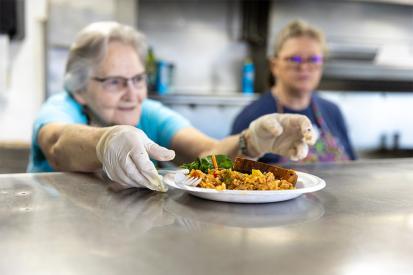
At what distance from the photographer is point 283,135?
4.26 ft

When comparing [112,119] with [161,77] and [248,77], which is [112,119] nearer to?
[161,77]

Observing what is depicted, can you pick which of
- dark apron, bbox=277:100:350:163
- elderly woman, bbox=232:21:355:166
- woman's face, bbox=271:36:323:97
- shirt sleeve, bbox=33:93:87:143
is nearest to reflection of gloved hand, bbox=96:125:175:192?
shirt sleeve, bbox=33:93:87:143

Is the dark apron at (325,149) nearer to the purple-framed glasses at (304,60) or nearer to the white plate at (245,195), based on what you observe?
the purple-framed glasses at (304,60)

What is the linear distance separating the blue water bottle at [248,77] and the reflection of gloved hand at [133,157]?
101 inches

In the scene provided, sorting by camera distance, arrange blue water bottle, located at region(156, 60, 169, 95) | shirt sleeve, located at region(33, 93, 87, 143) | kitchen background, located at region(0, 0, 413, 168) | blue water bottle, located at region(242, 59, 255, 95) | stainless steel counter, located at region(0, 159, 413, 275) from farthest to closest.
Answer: blue water bottle, located at region(242, 59, 255, 95) → blue water bottle, located at region(156, 60, 169, 95) → kitchen background, located at region(0, 0, 413, 168) → shirt sleeve, located at region(33, 93, 87, 143) → stainless steel counter, located at region(0, 159, 413, 275)

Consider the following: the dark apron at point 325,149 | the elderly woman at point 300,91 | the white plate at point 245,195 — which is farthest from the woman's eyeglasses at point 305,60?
the white plate at point 245,195

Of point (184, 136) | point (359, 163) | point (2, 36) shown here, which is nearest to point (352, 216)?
point (359, 163)

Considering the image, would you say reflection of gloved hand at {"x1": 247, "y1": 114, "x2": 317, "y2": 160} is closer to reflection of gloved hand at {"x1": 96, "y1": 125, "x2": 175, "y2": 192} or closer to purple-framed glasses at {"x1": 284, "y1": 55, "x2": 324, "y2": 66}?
reflection of gloved hand at {"x1": 96, "y1": 125, "x2": 175, "y2": 192}

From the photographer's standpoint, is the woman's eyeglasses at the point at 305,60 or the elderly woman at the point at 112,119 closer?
the elderly woman at the point at 112,119

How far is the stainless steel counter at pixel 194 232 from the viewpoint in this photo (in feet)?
1.81

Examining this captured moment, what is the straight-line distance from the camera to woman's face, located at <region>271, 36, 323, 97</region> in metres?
2.25

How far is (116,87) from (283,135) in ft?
2.18

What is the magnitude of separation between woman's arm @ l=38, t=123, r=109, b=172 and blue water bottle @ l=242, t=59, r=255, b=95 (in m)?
2.22

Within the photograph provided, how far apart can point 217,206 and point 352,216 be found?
0.75 feet
